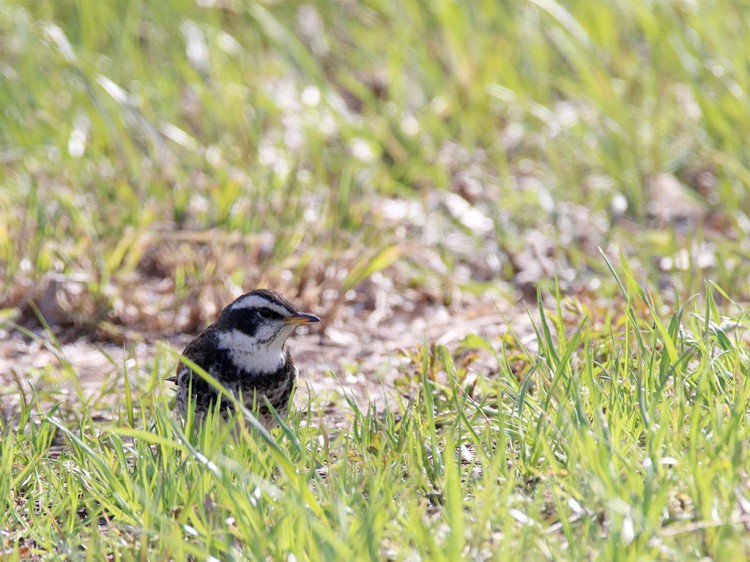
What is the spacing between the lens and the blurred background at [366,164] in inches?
269

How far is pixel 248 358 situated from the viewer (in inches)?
190

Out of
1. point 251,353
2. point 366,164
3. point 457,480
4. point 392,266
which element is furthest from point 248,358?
point 366,164

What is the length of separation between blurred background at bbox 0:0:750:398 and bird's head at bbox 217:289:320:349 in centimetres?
113

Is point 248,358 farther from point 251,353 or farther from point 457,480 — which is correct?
point 457,480

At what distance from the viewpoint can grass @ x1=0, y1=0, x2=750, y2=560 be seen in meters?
3.53

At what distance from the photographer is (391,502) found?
3.48 metres

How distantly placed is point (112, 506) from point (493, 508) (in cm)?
124

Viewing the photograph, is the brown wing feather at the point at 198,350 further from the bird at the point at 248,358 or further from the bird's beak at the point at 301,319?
the bird's beak at the point at 301,319

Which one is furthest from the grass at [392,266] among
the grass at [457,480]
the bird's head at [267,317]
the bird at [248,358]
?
the bird's head at [267,317]

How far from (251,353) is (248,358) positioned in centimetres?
3

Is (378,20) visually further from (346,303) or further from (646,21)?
(346,303)

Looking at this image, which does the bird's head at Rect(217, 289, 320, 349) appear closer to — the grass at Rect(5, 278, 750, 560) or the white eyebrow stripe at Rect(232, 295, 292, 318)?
the white eyebrow stripe at Rect(232, 295, 292, 318)

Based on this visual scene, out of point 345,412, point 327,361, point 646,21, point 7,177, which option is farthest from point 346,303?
point 646,21

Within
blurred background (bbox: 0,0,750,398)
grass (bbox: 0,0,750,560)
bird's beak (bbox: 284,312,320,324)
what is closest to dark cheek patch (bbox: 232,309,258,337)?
bird's beak (bbox: 284,312,320,324)
